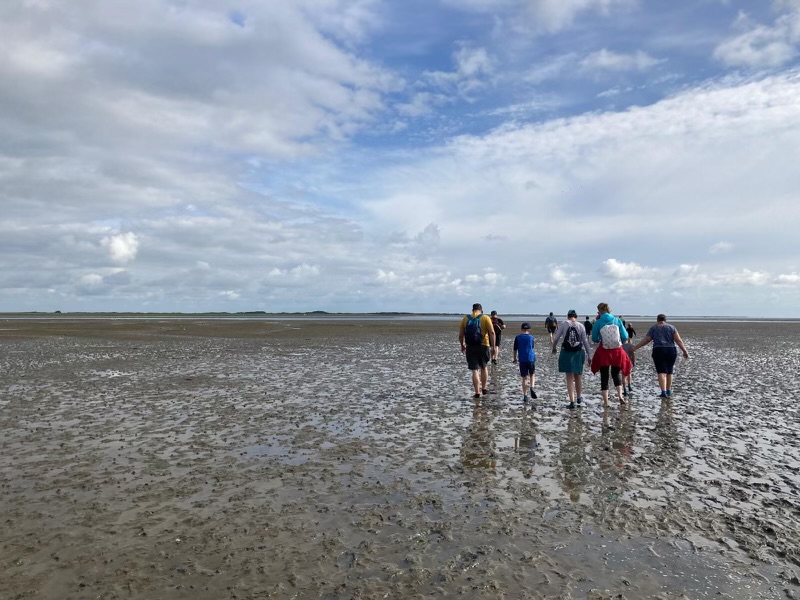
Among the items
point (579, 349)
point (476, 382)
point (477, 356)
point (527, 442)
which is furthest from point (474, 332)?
point (527, 442)

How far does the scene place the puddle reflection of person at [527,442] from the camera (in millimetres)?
9008

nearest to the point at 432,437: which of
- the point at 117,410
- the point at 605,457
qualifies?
the point at 605,457

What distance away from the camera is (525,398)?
14.8 meters

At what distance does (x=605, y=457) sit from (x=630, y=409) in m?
5.12

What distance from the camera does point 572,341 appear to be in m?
13.9

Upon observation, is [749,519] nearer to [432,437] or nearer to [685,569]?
[685,569]

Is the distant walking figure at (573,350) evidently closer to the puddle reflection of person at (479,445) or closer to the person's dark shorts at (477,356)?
the person's dark shorts at (477,356)

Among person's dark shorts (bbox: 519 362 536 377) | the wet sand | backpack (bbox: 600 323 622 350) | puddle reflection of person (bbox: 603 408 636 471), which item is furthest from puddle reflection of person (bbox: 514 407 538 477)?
backpack (bbox: 600 323 622 350)

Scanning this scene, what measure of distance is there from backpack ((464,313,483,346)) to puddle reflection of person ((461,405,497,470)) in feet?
7.51

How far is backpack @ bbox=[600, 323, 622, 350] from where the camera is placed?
45.4ft

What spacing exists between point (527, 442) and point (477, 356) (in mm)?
4738

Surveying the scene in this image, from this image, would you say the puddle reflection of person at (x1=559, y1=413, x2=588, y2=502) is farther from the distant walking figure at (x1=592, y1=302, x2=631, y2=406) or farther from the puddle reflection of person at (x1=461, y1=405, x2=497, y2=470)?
the distant walking figure at (x1=592, y1=302, x2=631, y2=406)

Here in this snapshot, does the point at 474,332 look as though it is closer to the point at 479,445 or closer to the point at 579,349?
the point at 579,349

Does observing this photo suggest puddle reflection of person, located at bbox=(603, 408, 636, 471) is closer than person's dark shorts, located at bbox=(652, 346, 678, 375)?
Yes
